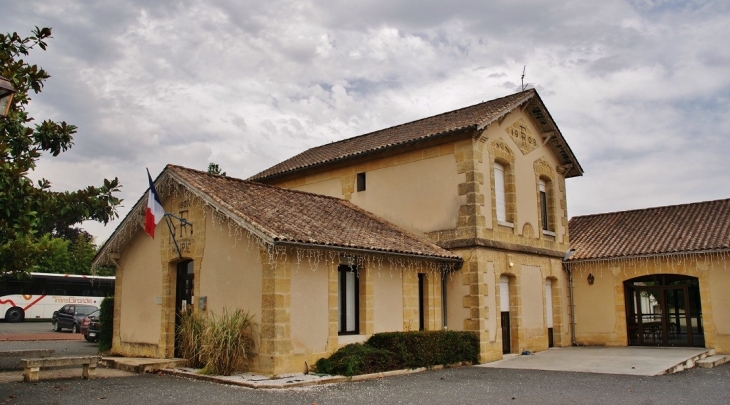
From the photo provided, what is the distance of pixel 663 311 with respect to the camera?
17.2m

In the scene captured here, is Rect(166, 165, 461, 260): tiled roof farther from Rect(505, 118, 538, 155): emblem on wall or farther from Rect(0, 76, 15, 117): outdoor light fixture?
Rect(0, 76, 15, 117): outdoor light fixture

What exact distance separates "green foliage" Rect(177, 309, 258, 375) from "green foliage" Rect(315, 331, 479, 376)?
1.41 m

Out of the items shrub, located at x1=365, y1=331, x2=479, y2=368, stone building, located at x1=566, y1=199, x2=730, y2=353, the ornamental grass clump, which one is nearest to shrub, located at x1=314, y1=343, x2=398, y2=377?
shrub, located at x1=365, y1=331, x2=479, y2=368

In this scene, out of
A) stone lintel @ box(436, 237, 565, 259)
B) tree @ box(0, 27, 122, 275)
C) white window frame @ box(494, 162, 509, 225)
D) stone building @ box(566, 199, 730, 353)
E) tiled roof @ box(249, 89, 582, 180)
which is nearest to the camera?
tree @ box(0, 27, 122, 275)

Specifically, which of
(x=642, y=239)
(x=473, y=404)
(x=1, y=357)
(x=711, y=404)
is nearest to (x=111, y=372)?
(x=1, y=357)

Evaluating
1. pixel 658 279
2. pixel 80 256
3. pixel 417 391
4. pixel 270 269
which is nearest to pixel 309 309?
pixel 270 269

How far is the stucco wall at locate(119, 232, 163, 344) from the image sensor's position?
564 inches

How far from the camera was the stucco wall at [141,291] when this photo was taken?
1434 cm

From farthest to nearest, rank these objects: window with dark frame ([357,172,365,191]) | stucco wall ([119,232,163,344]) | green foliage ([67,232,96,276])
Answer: green foliage ([67,232,96,276]), window with dark frame ([357,172,365,191]), stucco wall ([119,232,163,344])

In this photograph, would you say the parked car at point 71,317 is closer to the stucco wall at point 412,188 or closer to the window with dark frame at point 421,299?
the stucco wall at point 412,188

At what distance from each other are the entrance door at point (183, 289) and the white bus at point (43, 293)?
1895cm

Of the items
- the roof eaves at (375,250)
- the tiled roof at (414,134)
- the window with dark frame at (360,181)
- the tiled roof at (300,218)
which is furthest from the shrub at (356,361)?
the window with dark frame at (360,181)

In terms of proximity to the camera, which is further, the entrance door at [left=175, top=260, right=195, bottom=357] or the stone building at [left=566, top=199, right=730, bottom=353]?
the stone building at [left=566, top=199, right=730, bottom=353]

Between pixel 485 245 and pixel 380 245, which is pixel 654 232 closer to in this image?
pixel 485 245
